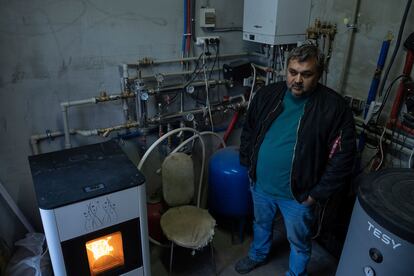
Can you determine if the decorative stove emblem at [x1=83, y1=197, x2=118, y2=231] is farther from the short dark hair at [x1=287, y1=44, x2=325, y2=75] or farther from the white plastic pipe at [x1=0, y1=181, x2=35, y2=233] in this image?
the short dark hair at [x1=287, y1=44, x2=325, y2=75]

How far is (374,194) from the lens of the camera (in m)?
1.37

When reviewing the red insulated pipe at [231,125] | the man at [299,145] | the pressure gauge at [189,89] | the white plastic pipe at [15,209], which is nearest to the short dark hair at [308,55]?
the man at [299,145]

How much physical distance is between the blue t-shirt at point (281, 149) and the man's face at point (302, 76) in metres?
0.07

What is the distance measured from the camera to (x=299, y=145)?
1607 millimetres

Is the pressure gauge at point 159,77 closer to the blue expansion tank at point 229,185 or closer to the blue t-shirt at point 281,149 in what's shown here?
the blue expansion tank at point 229,185

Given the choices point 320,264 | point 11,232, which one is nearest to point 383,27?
point 320,264

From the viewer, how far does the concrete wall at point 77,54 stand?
1.81 m

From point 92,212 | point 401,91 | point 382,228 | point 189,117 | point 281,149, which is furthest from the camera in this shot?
point 189,117

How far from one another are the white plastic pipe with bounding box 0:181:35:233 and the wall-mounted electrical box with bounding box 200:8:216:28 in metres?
1.67

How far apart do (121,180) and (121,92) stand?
0.89 meters

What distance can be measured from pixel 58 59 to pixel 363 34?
1.89m

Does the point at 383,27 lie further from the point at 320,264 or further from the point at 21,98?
the point at 21,98

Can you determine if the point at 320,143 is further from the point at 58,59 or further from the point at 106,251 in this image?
the point at 58,59

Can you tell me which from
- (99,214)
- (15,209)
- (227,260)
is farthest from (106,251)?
(227,260)
